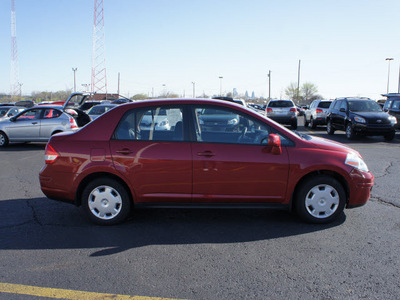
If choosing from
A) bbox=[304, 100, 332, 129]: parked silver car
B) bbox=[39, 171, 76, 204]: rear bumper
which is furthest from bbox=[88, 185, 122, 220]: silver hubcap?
bbox=[304, 100, 332, 129]: parked silver car

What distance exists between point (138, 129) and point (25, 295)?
2321 mm

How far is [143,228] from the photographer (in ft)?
15.5

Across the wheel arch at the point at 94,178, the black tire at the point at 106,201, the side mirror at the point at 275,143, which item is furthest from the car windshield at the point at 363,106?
the black tire at the point at 106,201

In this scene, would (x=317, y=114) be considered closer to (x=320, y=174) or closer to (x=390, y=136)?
(x=390, y=136)

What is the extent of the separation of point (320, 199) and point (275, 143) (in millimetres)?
991

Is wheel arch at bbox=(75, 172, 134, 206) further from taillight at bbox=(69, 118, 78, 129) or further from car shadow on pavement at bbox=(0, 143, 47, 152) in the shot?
car shadow on pavement at bbox=(0, 143, 47, 152)

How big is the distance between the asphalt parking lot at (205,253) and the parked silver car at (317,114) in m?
15.4

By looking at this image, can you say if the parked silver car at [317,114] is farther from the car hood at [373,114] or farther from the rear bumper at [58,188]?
the rear bumper at [58,188]

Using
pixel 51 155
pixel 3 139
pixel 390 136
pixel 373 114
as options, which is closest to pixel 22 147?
pixel 3 139

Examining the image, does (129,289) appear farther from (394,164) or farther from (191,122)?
(394,164)

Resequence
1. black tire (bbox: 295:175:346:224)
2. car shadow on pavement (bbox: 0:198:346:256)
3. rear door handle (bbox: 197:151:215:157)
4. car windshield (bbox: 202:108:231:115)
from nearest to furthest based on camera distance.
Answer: car shadow on pavement (bbox: 0:198:346:256) < rear door handle (bbox: 197:151:215:157) < black tire (bbox: 295:175:346:224) < car windshield (bbox: 202:108:231:115)

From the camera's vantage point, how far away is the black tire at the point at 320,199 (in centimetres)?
466

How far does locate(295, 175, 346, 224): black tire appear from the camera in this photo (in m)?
→ 4.66

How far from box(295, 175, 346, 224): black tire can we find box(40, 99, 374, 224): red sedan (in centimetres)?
1
